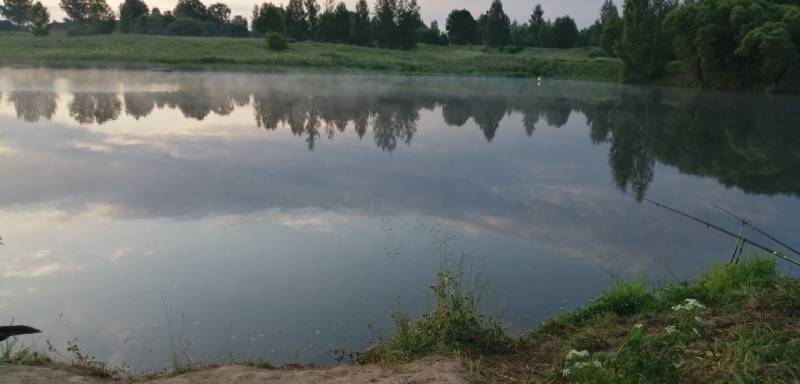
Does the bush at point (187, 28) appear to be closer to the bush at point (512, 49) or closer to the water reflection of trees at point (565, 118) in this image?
the bush at point (512, 49)

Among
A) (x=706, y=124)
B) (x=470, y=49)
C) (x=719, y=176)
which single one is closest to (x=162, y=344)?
(x=719, y=176)

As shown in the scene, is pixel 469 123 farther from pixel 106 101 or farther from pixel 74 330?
pixel 74 330

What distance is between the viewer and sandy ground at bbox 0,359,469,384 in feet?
15.8

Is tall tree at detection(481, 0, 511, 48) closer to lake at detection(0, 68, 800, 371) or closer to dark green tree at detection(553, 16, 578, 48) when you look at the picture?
dark green tree at detection(553, 16, 578, 48)

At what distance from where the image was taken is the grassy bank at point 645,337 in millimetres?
4520

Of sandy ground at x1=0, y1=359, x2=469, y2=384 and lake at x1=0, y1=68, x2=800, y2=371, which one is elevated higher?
sandy ground at x1=0, y1=359, x2=469, y2=384

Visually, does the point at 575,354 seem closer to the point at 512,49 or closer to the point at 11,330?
the point at 11,330

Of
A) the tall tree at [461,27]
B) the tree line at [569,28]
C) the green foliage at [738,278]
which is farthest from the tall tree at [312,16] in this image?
the green foliage at [738,278]

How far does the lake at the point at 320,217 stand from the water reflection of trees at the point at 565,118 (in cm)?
21

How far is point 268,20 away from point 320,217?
8671 centimetres

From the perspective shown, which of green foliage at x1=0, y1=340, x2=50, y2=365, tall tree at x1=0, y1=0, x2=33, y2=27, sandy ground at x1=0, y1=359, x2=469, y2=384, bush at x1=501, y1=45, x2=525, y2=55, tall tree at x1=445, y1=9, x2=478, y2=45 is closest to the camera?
sandy ground at x1=0, y1=359, x2=469, y2=384

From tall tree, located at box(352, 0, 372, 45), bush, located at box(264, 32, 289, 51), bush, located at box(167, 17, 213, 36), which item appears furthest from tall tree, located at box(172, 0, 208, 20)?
bush, located at box(264, 32, 289, 51)

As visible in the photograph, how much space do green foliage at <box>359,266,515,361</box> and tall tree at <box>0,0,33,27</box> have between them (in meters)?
147

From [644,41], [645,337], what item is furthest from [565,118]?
[644,41]
